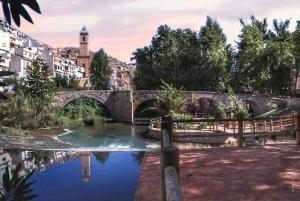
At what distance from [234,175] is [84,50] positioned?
98557 mm

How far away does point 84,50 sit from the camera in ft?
347

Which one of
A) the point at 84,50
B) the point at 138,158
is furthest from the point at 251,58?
the point at 84,50

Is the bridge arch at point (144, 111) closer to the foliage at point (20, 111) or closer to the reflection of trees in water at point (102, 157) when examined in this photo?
the foliage at point (20, 111)

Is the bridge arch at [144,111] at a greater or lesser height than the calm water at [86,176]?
greater

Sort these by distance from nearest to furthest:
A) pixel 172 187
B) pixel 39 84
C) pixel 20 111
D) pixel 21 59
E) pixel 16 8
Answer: pixel 16 8, pixel 172 187, pixel 20 111, pixel 39 84, pixel 21 59

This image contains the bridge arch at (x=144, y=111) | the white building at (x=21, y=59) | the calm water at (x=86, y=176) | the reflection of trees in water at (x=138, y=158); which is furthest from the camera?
the white building at (x=21, y=59)

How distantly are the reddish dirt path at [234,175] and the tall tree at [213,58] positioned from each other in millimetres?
45575

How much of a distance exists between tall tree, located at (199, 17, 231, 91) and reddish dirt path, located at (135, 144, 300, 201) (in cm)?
4557

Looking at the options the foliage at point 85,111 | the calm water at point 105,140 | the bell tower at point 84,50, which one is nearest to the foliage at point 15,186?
the calm water at point 105,140

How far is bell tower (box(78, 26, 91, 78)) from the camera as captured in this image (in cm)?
Answer: 10194

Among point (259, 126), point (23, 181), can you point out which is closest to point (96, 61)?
point (259, 126)

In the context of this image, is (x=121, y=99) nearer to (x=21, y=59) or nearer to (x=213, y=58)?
(x=213, y=58)

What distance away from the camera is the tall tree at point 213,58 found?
57781 millimetres

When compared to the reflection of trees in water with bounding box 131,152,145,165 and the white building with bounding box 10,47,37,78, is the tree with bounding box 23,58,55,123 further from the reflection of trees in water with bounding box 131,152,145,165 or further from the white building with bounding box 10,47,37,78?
the reflection of trees in water with bounding box 131,152,145,165
